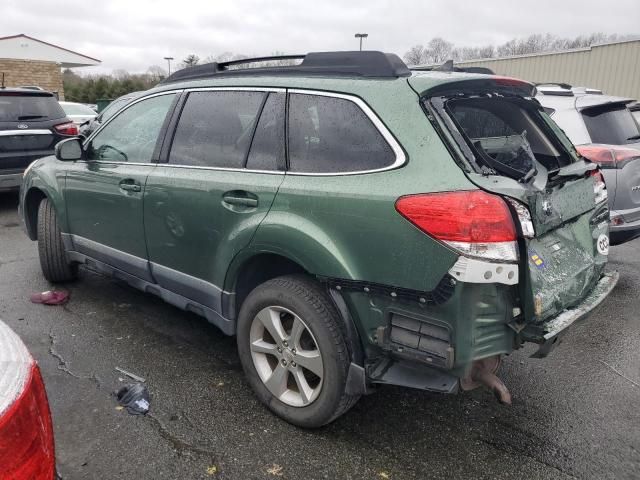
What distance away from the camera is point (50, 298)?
4.44 metres

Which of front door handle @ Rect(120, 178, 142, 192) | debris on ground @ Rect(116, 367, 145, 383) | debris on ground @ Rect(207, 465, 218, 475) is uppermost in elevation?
front door handle @ Rect(120, 178, 142, 192)

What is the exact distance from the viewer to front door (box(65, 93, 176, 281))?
358cm

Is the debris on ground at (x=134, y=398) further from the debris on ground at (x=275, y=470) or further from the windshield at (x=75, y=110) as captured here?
the windshield at (x=75, y=110)

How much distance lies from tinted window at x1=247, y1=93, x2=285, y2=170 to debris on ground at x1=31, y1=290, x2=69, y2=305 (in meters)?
2.51

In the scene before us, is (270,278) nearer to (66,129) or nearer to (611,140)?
(611,140)

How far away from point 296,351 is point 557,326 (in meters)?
1.23

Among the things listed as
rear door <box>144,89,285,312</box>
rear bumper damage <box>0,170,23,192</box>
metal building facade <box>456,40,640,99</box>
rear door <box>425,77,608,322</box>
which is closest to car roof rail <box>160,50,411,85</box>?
rear door <box>144,89,285,312</box>

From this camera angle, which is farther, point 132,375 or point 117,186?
point 117,186

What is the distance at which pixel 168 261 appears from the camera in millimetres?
3410

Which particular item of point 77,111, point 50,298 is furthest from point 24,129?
point 77,111

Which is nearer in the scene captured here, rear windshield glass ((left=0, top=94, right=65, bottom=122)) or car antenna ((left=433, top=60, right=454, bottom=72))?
car antenna ((left=433, top=60, right=454, bottom=72))

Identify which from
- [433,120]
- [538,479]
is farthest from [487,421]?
[433,120]

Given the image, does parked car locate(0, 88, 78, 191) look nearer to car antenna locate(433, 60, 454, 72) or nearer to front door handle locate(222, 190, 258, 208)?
front door handle locate(222, 190, 258, 208)

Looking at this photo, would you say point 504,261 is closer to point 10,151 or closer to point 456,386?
point 456,386
